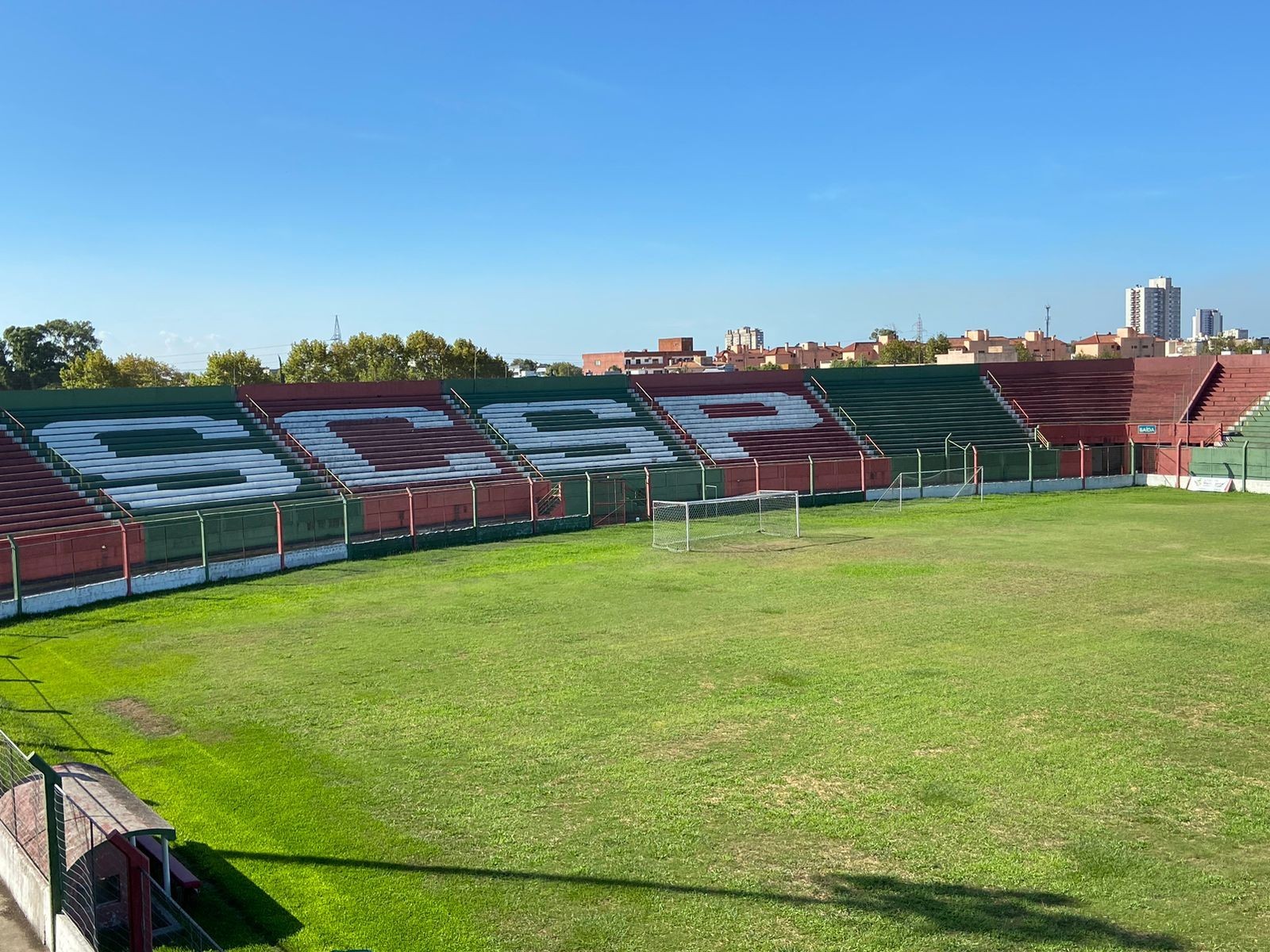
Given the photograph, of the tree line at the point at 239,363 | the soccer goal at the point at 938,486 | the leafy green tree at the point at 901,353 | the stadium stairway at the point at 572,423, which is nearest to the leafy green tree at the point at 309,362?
the tree line at the point at 239,363

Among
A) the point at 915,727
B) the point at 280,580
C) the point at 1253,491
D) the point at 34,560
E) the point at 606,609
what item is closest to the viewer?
the point at 915,727

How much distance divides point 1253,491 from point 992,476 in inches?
423

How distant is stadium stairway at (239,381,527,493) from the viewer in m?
41.4

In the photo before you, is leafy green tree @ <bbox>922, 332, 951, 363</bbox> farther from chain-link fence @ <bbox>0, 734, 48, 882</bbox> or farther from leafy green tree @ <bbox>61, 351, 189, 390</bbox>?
chain-link fence @ <bbox>0, 734, 48, 882</bbox>

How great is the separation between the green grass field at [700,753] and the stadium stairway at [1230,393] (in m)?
29.7

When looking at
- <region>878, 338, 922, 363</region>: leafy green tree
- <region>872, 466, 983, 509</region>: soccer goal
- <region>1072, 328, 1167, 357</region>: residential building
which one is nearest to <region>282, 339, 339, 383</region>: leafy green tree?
<region>872, 466, 983, 509</region>: soccer goal

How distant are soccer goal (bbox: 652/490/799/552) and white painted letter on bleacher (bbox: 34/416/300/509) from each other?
13.8 metres

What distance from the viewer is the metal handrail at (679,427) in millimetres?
49906

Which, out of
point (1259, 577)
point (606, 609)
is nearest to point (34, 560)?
point (606, 609)

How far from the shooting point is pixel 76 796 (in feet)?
33.8

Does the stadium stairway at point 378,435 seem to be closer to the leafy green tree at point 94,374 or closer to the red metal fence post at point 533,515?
the red metal fence post at point 533,515

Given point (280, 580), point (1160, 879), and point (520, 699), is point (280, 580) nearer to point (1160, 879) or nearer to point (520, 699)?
point (520, 699)

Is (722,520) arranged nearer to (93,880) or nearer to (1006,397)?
(1006,397)

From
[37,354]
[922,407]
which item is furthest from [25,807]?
[37,354]
